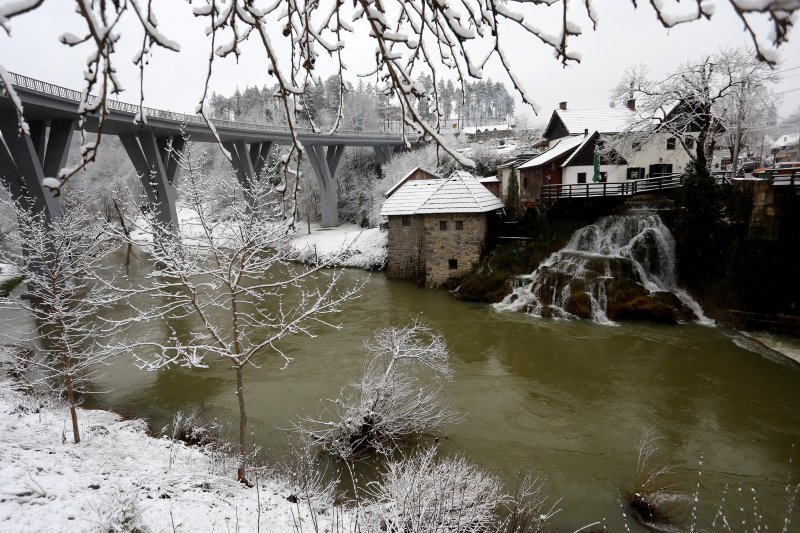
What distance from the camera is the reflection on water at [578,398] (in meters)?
7.76

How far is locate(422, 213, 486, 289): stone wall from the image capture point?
20.3 metres

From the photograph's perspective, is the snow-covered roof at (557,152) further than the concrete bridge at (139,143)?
Yes

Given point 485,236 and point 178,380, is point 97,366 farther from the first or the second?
point 485,236

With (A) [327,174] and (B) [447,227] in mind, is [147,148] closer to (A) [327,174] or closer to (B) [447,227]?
(A) [327,174]

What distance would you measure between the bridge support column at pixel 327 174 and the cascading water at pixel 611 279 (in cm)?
2505

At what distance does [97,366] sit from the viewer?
12.8 meters

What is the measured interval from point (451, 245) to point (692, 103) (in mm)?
13849

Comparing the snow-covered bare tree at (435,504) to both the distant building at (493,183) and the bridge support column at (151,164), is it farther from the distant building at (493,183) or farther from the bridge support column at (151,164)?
the distant building at (493,183)

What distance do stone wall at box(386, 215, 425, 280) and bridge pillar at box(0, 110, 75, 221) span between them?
49.1 feet

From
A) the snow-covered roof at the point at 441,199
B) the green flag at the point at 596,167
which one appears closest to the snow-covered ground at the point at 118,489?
the snow-covered roof at the point at 441,199

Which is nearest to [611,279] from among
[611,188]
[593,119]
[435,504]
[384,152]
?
[611,188]

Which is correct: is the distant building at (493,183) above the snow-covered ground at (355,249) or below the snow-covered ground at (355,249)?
above

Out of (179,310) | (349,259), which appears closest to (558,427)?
(179,310)

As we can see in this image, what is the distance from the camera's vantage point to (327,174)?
129ft
